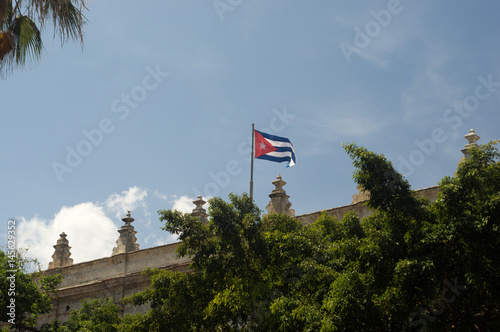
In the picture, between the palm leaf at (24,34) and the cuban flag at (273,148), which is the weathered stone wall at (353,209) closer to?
the cuban flag at (273,148)

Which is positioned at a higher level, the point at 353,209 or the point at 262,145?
the point at 262,145

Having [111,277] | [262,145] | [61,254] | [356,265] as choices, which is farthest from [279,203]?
[61,254]

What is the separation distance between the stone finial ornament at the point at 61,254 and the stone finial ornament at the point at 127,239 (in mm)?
3039

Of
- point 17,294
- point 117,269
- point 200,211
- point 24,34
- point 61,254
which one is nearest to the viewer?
point 24,34

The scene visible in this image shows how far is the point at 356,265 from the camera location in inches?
631

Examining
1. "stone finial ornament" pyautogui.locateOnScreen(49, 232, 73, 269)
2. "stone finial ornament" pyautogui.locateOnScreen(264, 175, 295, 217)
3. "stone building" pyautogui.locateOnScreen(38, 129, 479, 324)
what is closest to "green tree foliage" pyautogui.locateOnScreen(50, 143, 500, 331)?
"stone finial ornament" pyautogui.locateOnScreen(264, 175, 295, 217)

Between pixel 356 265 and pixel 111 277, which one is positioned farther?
pixel 111 277

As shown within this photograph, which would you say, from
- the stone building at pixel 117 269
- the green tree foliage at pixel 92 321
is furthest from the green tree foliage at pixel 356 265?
the stone building at pixel 117 269

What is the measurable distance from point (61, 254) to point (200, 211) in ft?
26.9

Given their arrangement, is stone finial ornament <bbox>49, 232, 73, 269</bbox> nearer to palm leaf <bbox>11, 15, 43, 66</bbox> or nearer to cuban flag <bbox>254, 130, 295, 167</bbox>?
cuban flag <bbox>254, 130, 295, 167</bbox>

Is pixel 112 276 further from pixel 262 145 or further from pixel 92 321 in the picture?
pixel 262 145

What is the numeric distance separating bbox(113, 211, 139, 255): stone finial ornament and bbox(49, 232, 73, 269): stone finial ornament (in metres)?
3.04

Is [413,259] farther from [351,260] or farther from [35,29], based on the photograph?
[35,29]

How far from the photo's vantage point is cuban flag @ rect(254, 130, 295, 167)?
24.2 meters
